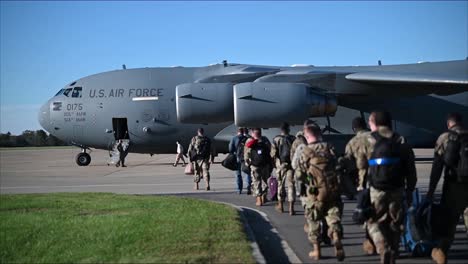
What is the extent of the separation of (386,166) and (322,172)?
880 mm

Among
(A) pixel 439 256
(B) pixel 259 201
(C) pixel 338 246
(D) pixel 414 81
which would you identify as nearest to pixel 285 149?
(B) pixel 259 201

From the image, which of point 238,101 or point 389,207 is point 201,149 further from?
point 389,207

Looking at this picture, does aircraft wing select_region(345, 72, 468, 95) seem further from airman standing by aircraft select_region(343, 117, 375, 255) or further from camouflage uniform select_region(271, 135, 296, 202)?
airman standing by aircraft select_region(343, 117, 375, 255)

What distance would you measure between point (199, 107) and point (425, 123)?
880 cm

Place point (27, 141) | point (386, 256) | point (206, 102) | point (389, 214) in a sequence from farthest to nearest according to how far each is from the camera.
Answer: point (27, 141), point (206, 102), point (389, 214), point (386, 256)

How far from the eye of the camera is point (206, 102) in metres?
17.5

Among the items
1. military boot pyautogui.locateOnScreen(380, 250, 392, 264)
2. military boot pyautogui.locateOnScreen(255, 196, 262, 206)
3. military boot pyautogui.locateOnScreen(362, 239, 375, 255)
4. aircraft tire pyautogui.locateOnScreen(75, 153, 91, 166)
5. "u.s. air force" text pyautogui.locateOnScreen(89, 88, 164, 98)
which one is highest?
"u.s. air force" text pyautogui.locateOnScreen(89, 88, 164, 98)

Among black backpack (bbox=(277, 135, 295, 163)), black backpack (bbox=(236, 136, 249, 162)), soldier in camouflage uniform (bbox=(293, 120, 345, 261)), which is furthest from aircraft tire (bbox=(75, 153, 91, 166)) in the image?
soldier in camouflage uniform (bbox=(293, 120, 345, 261))

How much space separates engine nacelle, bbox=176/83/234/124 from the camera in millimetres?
17531

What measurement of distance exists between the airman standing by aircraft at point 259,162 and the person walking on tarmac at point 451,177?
17.3 feet

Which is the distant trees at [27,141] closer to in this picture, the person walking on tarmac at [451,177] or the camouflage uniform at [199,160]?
the camouflage uniform at [199,160]

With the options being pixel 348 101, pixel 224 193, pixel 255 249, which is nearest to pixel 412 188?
pixel 255 249

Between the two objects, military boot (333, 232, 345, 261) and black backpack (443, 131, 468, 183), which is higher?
black backpack (443, 131, 468, 183)

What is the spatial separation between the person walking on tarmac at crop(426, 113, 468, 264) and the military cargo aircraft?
32.5 ft
